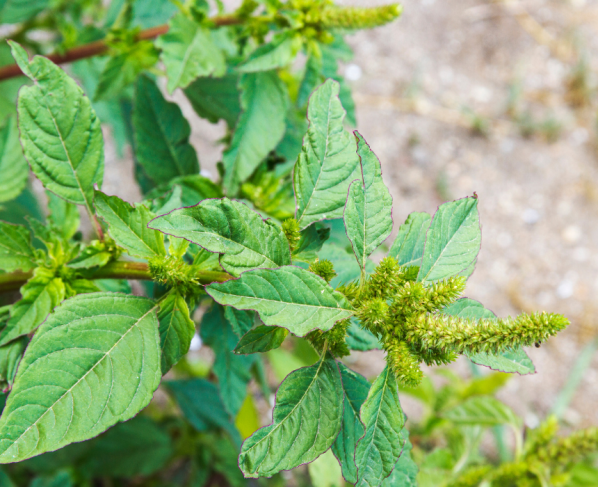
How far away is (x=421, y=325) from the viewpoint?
24.8 inches

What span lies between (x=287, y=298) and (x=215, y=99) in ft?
2.71

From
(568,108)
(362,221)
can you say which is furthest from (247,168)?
(568,108)

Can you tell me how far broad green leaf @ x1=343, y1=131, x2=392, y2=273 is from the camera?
0.72 metres

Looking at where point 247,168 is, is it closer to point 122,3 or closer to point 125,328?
point 125,328

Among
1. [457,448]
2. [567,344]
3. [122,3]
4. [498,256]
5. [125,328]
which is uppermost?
[122,3]

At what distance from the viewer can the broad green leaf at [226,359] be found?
1.06 metres

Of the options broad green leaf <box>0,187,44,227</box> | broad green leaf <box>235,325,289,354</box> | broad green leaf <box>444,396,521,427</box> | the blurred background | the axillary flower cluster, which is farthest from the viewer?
the blurred background

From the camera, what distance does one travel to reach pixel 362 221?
0.73 metres

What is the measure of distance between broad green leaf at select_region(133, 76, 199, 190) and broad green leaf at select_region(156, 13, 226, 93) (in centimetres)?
9

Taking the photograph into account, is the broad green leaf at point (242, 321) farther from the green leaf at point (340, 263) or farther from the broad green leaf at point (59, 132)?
the broad green leaf at point (59, 132)

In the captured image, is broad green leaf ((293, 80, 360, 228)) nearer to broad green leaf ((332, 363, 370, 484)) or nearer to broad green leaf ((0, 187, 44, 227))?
broad green leaf ((332, 363, 370, 484))

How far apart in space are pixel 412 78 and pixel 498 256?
4.01 ft

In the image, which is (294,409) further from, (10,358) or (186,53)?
(186,53)

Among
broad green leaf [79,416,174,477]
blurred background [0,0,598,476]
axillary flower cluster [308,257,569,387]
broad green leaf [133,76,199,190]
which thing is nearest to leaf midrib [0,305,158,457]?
axillary flower cluster [308,257,569,387]
